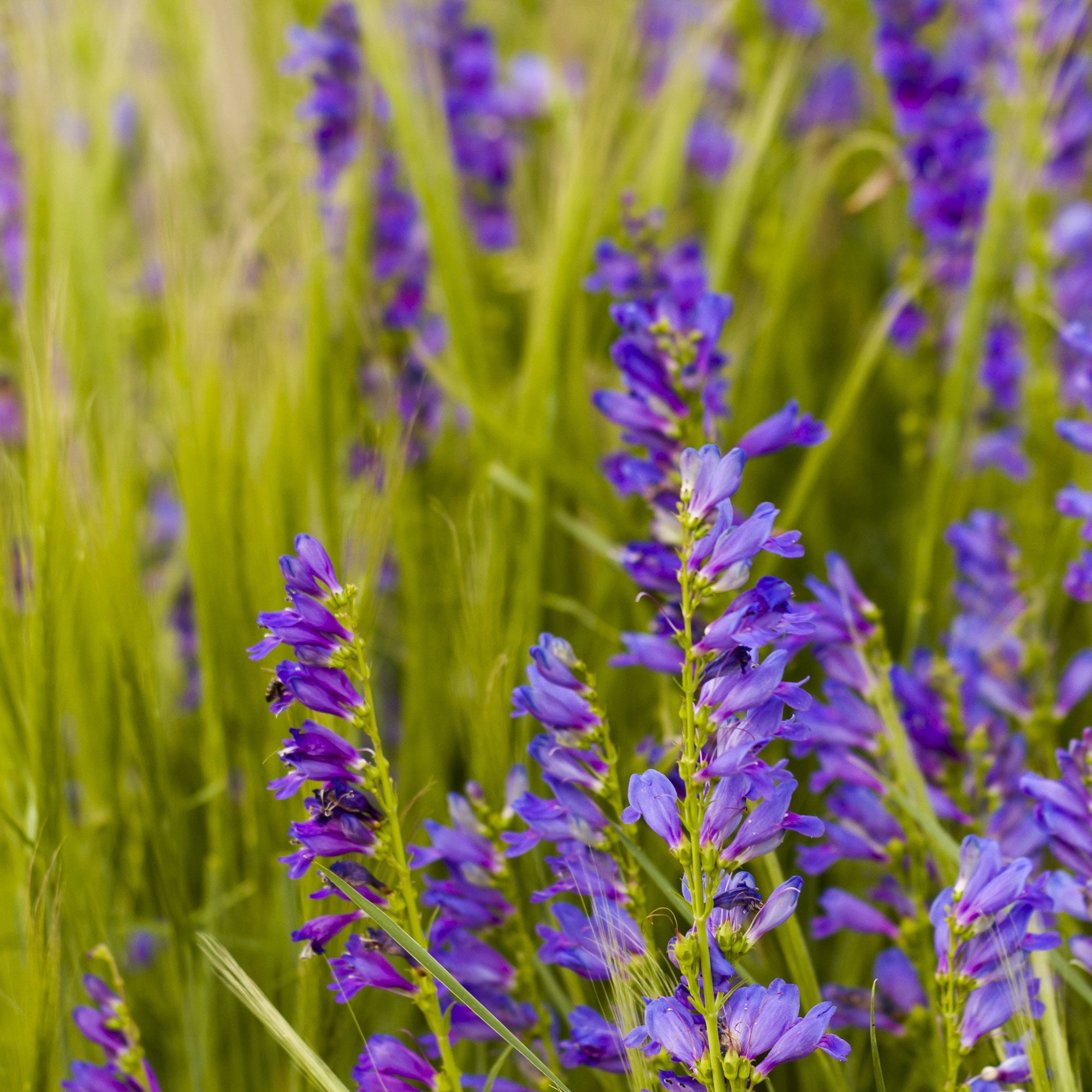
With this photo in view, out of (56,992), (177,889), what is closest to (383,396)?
(177,889)

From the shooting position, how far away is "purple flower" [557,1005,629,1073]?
0.43 metres

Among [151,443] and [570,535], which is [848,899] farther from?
[151,443]

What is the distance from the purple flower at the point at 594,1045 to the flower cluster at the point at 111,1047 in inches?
7.5

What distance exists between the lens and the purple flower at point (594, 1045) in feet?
1.43

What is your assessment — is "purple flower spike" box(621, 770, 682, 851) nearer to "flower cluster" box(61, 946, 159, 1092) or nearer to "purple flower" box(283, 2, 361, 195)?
"flower cluster" box(61, 946, 159, 1092)

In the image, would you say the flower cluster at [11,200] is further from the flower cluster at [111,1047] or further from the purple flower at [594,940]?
the purple flower at [594,940]

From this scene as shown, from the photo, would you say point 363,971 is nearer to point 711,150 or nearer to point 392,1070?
point 392,1070

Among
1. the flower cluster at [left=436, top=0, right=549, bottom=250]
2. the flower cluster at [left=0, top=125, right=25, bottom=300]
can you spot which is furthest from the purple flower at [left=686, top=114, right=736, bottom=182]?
the flower cluster at [left=0, top=125, right=25, bottom=300]

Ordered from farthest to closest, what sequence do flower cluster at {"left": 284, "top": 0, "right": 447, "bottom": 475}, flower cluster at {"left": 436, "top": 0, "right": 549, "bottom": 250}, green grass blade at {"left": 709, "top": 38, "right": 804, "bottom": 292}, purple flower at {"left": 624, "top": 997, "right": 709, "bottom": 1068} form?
flower cluster at {"left": 436, "top": 0, "right": 549, "bottom": 250} → flower cluster at {"left": 284, "top": 0, "right": 447, "bottom": 475} → green grass blade at {"left": 709, "top": 38, "right": 804, "bottom": 292} → purple flower at {"left": 624, "top": 997, "right": 709, "bottom": 1068}

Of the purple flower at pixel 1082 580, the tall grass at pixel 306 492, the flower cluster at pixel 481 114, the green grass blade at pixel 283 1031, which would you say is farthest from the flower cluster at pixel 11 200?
the purple flower at pixel 1082 580

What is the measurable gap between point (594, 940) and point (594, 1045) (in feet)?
0.16

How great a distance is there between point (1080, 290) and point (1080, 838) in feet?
2.60

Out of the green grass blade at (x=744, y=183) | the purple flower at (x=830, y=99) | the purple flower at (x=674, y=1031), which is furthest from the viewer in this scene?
the purple flower at (x=830, y=99)

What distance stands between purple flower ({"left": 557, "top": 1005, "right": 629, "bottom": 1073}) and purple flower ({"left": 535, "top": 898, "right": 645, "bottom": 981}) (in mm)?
17
